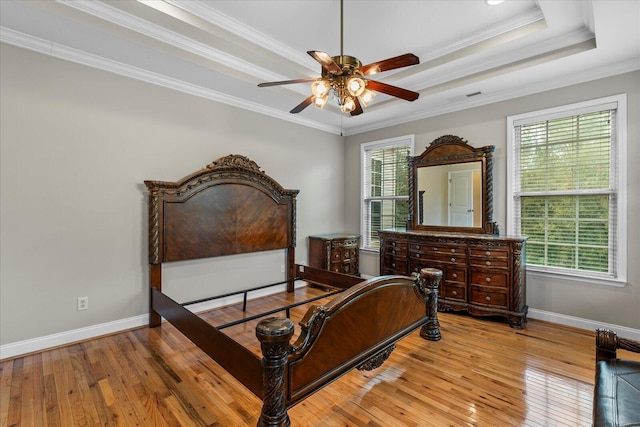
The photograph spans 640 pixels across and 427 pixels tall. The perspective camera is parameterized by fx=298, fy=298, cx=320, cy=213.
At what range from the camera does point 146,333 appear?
3105 millimetres

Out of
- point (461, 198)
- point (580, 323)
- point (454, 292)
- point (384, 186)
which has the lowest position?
point (580, 323)

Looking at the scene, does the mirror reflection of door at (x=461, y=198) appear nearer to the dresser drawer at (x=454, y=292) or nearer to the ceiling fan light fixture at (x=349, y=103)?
the dresser drawer at (x=454, y=292)

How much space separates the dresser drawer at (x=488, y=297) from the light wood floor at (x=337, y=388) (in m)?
0.46

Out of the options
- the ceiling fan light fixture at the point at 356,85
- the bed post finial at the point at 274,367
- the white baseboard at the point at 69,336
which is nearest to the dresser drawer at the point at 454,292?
the ceiling fan light fixture at the point at 356,85

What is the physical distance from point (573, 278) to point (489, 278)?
874 millimetres

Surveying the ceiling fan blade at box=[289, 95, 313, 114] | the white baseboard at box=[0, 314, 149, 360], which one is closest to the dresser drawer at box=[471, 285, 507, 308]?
the ceiling fan blade at box=[289, 95, 313, 114]

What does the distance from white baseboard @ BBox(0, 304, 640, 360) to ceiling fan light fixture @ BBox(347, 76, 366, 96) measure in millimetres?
3110

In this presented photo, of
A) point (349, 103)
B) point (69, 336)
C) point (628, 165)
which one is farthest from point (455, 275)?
point (69, 336)

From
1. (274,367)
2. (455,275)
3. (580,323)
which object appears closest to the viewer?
(274,367)

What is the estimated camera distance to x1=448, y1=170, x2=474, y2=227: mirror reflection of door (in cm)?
401

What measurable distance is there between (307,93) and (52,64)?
2.67 meters

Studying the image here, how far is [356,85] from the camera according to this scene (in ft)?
7.13

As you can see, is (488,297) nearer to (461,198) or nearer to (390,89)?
(461,198)

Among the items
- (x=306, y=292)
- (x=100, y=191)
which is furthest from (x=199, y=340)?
(x=306, y=292)
